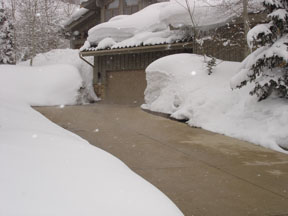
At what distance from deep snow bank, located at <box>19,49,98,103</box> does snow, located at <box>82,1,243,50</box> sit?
1768 mm

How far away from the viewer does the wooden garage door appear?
49.4 ft

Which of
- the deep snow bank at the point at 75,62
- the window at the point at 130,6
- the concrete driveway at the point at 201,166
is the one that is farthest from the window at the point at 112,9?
the concrete driveway at the point at 201,166

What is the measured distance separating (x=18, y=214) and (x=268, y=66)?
6.24 metres

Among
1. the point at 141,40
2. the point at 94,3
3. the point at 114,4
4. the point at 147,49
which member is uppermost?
the point at 94,3

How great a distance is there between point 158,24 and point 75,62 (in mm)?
6421

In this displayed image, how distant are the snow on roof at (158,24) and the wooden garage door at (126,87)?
1.57 meters

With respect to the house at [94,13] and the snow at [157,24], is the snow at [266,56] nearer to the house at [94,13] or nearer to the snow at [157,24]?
the snow at [157,24]

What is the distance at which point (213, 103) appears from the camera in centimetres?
784

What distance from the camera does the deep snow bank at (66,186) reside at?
2012mm

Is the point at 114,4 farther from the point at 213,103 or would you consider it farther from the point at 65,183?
the point at 65,183

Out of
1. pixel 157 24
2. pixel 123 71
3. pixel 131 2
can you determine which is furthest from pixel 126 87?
pixel 131 2

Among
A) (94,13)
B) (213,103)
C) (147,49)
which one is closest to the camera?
(213,103)

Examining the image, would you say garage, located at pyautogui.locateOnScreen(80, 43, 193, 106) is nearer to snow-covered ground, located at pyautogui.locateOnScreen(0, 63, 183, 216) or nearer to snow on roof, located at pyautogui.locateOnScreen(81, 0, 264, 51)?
snow on roof, located at pyautogui.locateOnScreen(81, 0, 264, 51)

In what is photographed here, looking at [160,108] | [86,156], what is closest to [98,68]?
[160,108]
